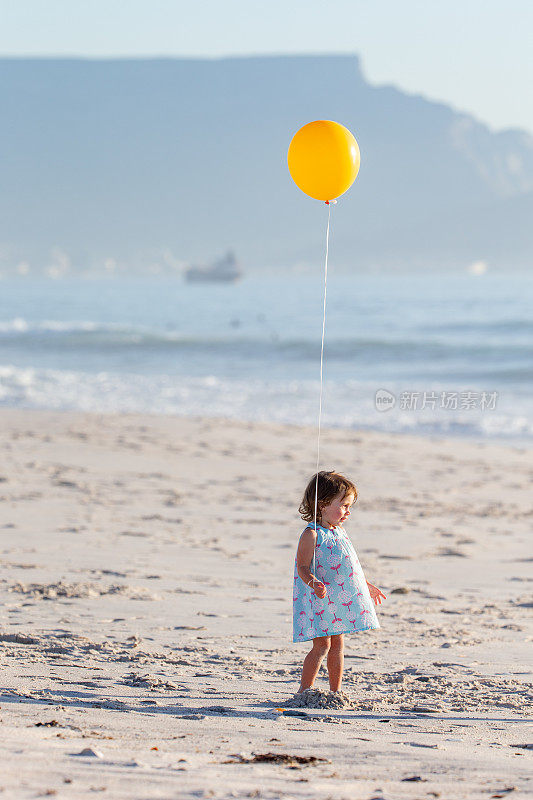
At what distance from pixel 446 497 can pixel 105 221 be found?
182m

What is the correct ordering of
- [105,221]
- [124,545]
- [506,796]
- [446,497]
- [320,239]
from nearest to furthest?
[506,796], [124,545], [446,497], [320,239], [105,221]

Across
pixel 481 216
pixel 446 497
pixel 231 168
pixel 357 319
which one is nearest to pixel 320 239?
pixel 481 216

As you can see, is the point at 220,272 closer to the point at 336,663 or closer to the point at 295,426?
the point at 295,426

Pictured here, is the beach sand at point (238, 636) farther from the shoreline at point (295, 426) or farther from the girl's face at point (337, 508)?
the shoreline at point (295, 426)

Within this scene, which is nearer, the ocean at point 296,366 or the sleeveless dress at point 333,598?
the sleeveless dress at point 333,598

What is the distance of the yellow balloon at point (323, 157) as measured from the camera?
162 inches

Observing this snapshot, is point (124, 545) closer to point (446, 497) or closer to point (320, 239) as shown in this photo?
point (446, 497)

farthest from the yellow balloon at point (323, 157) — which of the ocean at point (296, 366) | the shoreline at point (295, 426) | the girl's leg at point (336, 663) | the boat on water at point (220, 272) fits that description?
the boat on water at point (220, 272)

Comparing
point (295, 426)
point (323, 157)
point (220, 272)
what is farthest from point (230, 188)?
point (323, 157)

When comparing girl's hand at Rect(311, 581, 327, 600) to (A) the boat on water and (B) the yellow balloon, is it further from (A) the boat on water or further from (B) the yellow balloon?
(A) the boat on water

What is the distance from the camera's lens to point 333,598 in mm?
3461

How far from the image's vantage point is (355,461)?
9922mm

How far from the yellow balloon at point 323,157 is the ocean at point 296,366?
8.55 m

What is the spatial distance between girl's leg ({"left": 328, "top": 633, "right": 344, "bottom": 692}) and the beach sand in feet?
0.22
